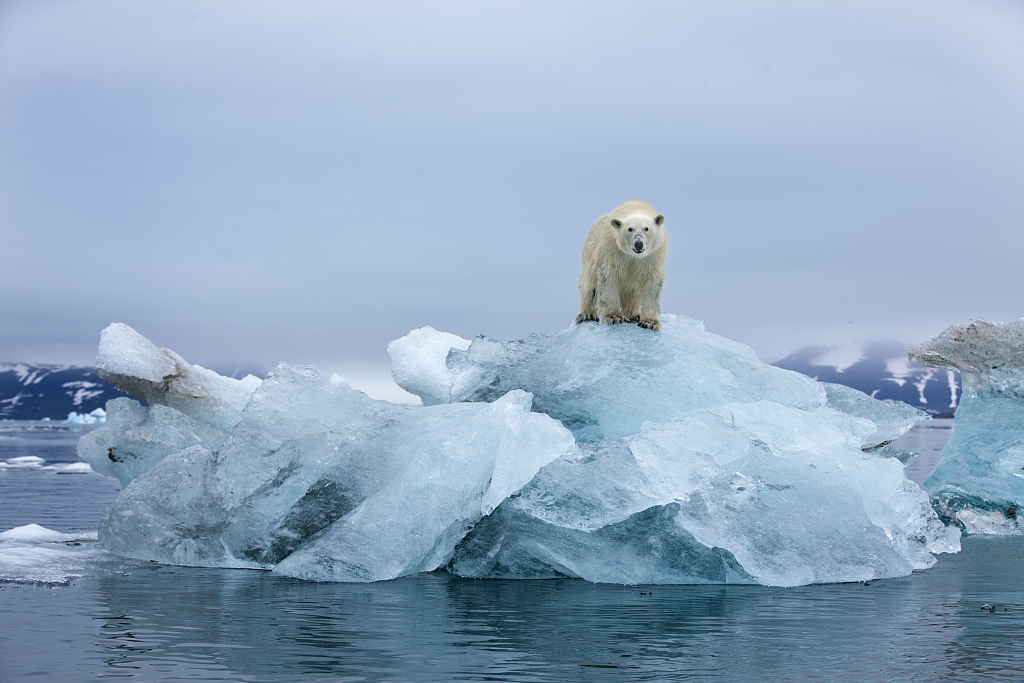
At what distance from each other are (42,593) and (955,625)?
5374 mm

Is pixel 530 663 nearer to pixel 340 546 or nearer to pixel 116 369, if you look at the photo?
pixel 340 546

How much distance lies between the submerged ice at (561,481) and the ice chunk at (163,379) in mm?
3538

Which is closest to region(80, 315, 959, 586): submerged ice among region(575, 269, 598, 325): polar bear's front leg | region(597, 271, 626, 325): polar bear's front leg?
region(597, 271, 626, 325): polar bear's front leg

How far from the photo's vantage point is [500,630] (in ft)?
15.0

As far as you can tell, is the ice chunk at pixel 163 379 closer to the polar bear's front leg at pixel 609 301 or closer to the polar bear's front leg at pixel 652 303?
the polar bear's front leg at pixel 609 301

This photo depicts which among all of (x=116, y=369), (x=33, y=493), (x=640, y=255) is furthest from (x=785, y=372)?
(x=33, y=493)

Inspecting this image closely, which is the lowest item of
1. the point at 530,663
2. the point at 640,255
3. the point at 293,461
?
the point at 530,663

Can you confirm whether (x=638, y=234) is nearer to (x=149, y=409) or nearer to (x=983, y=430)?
(x=983, y=430)

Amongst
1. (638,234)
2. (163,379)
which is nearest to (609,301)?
(638,234)

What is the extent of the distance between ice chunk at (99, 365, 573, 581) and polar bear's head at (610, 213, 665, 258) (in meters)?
1.93

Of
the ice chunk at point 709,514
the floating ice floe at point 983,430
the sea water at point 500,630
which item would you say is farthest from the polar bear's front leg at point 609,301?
the floating ice floe at point 983,430

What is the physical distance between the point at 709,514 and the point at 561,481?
41.2 inches

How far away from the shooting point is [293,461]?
23.3 feet

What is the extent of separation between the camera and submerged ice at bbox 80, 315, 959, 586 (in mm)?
6180
